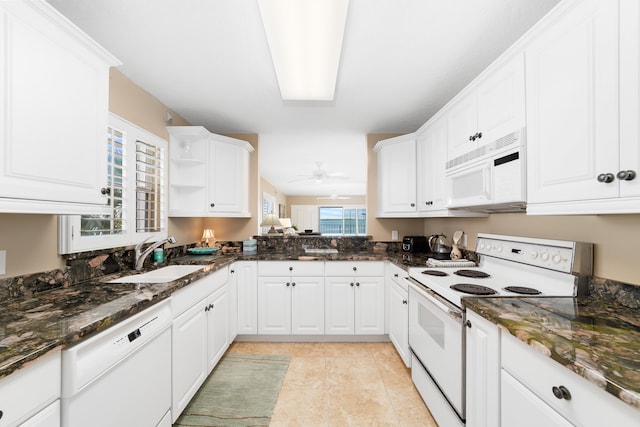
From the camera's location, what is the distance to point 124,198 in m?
1.98

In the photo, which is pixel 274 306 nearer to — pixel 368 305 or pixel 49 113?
pixel 368 305

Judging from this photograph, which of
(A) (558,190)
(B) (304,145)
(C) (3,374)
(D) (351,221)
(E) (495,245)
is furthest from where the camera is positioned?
(D) (351,221)

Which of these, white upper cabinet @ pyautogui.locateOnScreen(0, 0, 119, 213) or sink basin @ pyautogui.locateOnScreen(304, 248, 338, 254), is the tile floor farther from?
white upper cabinet @ pyautogui.locateOnScreen(0, 0, 119, 213)

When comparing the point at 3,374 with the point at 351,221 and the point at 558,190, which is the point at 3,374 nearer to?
the point at 558,190

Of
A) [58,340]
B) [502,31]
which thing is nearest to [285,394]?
[58,340]

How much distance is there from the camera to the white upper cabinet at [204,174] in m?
2.69

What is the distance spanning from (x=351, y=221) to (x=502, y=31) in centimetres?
897

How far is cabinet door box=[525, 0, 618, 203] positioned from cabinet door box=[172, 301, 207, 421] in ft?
6.95

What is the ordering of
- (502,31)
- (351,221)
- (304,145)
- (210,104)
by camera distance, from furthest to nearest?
1. (351,221)
2. (304,145)
3. (210,104)
4. (502,31)

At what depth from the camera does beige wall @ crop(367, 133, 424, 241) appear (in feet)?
10.9

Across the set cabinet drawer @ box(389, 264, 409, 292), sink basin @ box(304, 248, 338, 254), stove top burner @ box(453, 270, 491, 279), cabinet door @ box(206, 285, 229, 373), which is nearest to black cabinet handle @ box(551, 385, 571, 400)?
stove top burner @ box(453, 270, 491, 279)

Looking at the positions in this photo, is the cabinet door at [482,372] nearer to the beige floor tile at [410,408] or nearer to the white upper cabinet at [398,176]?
the beige floor tile at [410,408]

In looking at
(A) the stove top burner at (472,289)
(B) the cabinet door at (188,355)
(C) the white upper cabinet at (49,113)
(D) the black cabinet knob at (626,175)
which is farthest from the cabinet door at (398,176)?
(C) the white upper cabinet at (49,113)

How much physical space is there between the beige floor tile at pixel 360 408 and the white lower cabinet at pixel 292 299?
0.79 meters
